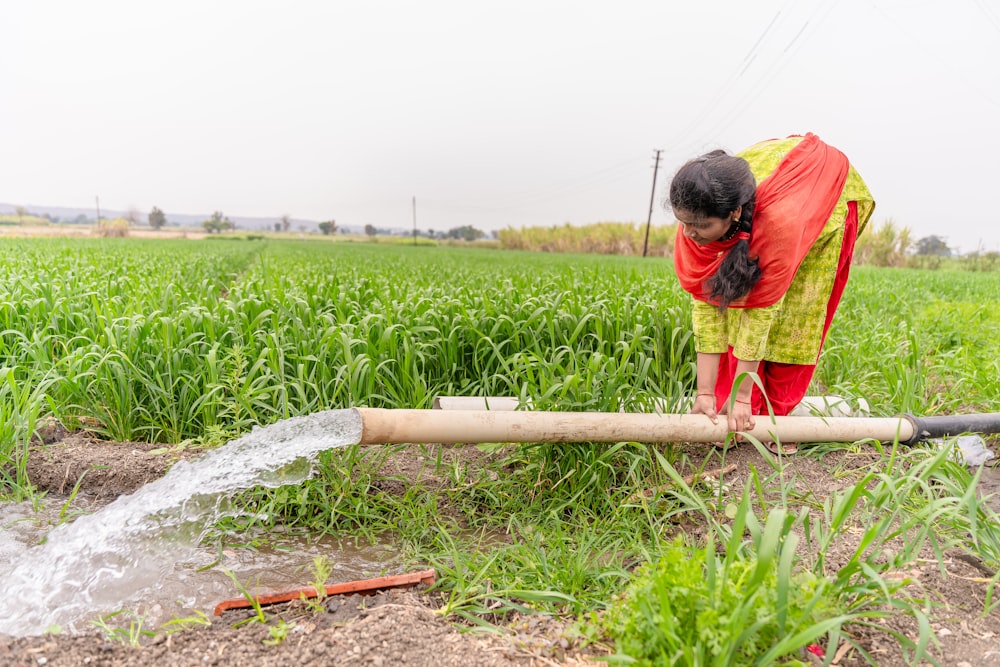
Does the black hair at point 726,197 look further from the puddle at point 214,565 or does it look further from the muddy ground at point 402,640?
the puddle at point 214,565

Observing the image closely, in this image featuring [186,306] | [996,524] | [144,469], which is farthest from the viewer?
[186,306]

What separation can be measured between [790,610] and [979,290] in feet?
36.3

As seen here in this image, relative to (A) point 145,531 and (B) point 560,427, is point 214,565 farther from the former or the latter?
(B) point 560,427

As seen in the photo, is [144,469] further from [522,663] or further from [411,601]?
[522,663]

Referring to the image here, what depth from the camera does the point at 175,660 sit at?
1.42 meters

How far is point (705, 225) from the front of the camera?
2.17m

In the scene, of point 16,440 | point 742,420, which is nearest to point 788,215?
point 742,420

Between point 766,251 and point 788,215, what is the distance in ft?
0.51

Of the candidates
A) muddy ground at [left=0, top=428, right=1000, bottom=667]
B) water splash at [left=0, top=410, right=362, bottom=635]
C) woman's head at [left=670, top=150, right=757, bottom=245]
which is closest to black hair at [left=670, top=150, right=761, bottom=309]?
woman's head at [left=670, top=150, right=757, bottom=245]

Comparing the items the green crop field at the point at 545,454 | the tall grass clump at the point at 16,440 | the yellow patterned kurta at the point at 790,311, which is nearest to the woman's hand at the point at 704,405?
the green crop field at the point at 545,454

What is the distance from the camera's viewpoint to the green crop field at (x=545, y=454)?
4.29 ft

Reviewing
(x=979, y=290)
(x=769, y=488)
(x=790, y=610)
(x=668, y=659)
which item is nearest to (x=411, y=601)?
(x=668, y=659)

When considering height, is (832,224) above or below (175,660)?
above

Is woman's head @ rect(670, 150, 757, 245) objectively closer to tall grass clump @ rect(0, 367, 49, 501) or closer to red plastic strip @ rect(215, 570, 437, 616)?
red plastic strip @ rect(215, 570, 437, 616)
